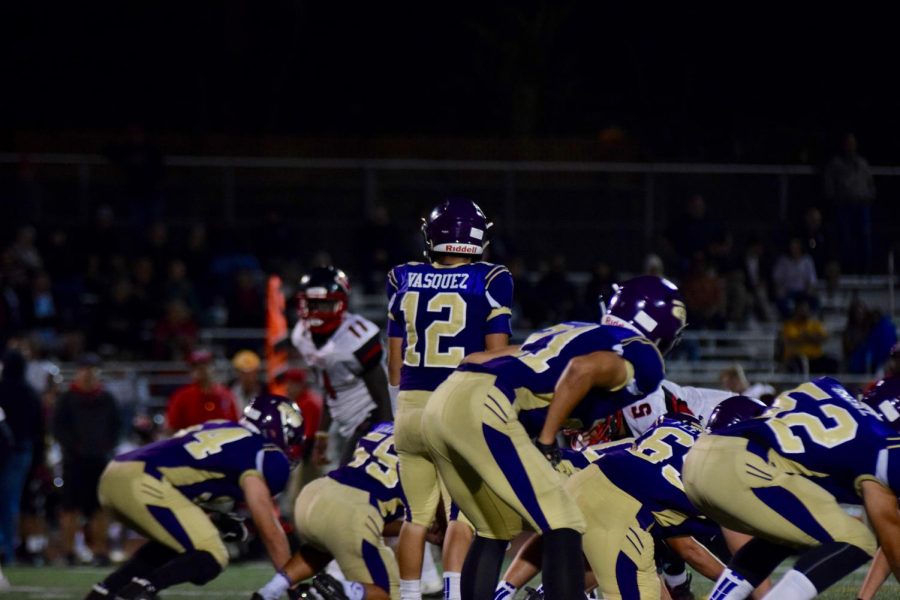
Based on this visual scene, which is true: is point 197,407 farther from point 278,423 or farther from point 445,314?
point 445,314

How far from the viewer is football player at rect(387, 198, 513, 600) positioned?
6609 millimetres

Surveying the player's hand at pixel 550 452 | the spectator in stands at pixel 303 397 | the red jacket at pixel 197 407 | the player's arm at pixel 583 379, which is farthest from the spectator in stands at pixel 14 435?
the player's arm at pixel 583 379

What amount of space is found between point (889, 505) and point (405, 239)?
34.0 ft

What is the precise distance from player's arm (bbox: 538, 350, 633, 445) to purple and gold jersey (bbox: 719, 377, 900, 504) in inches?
18.6

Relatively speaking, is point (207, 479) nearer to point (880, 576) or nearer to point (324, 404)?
point (324, 404)

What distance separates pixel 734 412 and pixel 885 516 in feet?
3.84

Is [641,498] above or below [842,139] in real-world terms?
below

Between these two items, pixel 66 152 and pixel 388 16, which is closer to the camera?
pixel 66 152

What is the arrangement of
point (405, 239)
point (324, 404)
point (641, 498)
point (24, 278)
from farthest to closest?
point (405, 239), point (24, 278), point (324, 404), point (641, 498)

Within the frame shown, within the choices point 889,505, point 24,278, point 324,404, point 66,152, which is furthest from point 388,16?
point 889,505

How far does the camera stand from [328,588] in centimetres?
669

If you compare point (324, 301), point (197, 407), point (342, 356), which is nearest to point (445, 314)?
point (342, 356)

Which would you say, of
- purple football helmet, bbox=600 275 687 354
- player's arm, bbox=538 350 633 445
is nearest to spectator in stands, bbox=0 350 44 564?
purple football helmet, bbox=600 275 687 354

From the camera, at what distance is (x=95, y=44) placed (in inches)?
924
